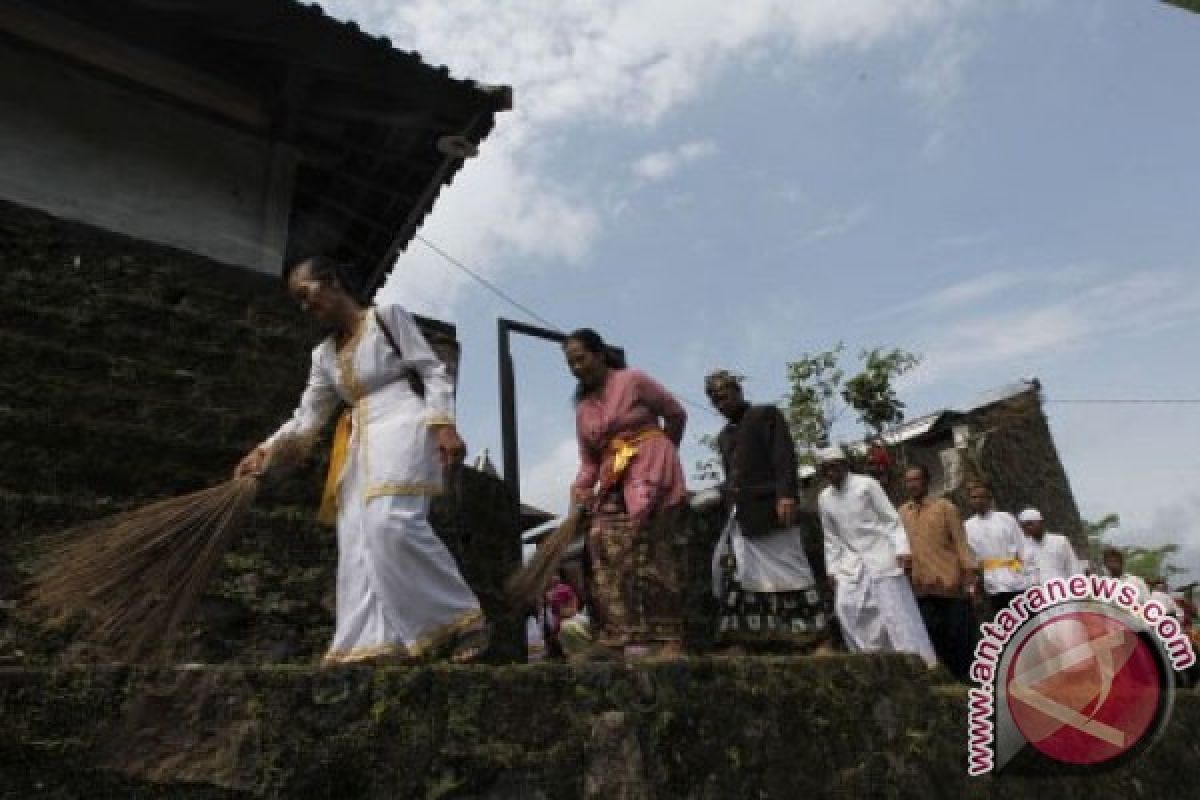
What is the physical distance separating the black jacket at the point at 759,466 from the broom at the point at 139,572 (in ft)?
8.93

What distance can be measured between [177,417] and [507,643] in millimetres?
2111

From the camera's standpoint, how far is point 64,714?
1.54 metres

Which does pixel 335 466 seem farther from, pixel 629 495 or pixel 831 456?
pixel 831 456

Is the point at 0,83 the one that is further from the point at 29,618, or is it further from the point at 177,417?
the point at 29,618

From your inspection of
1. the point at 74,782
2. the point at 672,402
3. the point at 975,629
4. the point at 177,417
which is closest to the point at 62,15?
the point at 177,417

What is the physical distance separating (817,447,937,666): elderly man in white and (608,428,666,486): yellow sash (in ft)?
6.23

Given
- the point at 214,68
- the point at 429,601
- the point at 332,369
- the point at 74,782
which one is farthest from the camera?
the point at 214,68

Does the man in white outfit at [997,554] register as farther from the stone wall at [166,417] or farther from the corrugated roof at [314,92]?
the corrugated roof at [314,92]

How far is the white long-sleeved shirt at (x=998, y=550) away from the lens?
6156mm

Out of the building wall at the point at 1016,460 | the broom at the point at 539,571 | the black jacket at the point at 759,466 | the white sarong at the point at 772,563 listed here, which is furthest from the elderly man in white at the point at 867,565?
the building wall at the point at 1016,460

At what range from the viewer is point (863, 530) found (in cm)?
495

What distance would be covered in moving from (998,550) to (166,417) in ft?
18.7

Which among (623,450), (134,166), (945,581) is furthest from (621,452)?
(134,166)

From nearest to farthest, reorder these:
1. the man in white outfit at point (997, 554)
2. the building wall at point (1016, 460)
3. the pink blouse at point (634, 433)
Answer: the pink blouse at point (634, 433) < the man in white outfit at point (997, 554) < the building wall at point (1016, 460)
